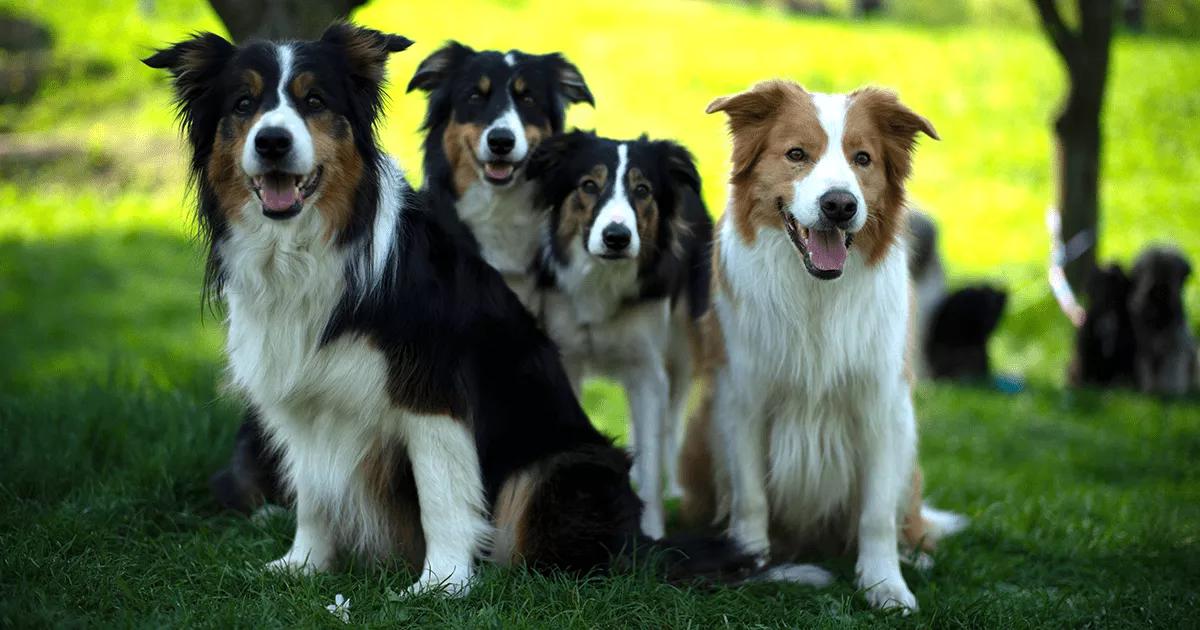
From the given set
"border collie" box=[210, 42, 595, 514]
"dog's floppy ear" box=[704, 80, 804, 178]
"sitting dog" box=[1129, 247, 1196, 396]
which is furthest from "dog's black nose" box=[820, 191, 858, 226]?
"sitting dog" box=[1129, 247, 1196, 396]

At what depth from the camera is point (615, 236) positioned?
464 centimetres

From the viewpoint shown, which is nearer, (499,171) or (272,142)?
(272,142)

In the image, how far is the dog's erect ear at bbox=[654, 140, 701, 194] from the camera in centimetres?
509

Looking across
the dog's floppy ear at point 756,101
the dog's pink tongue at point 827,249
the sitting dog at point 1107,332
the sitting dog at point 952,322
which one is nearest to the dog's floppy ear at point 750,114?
the dog's floppy ear at point 756,101

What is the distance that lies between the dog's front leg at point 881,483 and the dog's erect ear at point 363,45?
229cm

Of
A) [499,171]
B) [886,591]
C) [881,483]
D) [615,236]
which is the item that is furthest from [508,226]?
[886,591]

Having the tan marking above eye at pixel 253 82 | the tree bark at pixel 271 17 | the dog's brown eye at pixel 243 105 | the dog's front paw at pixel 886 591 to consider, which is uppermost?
the tree bark at pixel 271 17

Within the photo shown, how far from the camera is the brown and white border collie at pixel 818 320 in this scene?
13.1 feet

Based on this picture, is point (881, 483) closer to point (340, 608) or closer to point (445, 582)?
point (445, 582)

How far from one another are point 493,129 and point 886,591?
8.67 feet

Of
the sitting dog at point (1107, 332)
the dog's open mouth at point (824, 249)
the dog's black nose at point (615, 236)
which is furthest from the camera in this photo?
the sitting dog at point (1107, 332)

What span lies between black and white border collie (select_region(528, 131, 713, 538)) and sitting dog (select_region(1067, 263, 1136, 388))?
5.74m

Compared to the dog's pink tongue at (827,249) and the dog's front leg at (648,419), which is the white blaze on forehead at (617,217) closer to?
the dog's front leg at (648,419)

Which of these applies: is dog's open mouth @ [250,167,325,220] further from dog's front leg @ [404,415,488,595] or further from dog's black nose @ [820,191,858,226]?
dog's black nose @ [820,191,858,226]
